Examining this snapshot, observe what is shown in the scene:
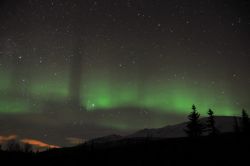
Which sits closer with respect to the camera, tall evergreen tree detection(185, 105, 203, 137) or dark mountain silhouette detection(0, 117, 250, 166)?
dark mountain silhouette detection(0, 117, 250, 166)

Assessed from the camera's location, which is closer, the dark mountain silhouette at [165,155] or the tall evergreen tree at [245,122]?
the dark mountain silhouette at [165,155]

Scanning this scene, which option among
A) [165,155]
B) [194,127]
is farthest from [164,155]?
[194,127]

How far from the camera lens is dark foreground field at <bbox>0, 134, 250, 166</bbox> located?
40.0 metres

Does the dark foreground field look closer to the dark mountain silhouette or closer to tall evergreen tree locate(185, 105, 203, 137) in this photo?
the dark mountain silhouette

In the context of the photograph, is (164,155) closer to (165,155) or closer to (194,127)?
(165,155)

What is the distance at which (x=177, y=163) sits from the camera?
130 ft

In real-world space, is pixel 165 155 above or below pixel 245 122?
below

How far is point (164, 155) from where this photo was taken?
45281 mm

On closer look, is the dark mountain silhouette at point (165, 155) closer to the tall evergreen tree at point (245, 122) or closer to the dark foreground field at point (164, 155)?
the dark foreground field at point (164, 155)

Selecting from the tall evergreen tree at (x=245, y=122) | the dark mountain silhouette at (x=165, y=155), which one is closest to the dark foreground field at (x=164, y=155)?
the dark mountain silhouette at (x=165, y=155)

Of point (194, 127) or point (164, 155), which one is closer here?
point (164, 155)

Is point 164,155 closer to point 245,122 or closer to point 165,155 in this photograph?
point 165,155

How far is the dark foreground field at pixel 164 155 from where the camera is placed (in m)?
40.0

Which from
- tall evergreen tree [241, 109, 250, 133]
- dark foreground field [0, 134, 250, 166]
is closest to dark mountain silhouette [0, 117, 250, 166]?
dark foreground field [0, 134, 250, 166]
